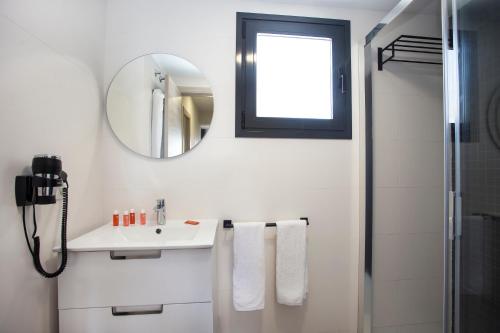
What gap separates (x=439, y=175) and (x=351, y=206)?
503 mm

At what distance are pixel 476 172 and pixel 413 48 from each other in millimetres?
730

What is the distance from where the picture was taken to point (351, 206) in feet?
4.62

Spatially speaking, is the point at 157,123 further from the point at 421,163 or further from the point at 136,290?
the point at 421,163

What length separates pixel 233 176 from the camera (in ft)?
4.41

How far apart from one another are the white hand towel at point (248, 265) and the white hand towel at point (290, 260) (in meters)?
0.10

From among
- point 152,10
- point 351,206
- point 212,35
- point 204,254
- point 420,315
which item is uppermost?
point 152,10

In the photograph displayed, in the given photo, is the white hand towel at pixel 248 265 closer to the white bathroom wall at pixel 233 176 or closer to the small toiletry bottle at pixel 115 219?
the white bathroom wall at pixel 233 176

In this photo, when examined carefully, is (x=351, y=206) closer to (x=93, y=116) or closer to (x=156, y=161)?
(x=156, y=161)

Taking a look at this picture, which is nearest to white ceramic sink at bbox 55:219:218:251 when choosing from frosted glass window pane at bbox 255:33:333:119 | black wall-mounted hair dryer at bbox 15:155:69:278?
black wall-mounted hair dryer at bbox 15:155:69:278

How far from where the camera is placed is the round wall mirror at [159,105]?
1.28 meters

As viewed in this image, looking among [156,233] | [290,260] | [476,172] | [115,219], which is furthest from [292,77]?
[115,219]

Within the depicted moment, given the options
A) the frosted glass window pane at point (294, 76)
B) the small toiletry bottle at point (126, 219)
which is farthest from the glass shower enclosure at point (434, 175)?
the small toiletry bottle at point (126, 219)

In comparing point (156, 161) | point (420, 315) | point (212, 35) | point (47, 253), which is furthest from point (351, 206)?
point (47, 253)

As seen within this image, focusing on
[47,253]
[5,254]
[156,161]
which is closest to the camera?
[5,254]
